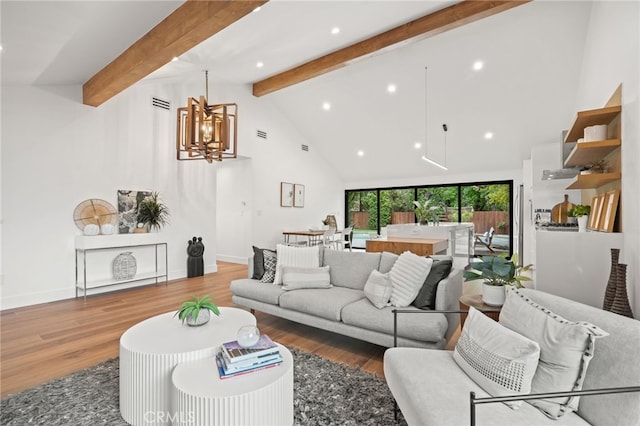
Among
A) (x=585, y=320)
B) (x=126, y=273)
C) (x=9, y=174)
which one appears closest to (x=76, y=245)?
(x=126, y=273)

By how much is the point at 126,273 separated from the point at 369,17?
213 inches

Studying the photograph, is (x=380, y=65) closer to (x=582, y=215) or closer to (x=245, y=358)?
(x=582, y=215)

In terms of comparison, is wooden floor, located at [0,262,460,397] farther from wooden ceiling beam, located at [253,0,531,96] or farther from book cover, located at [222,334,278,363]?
wooden ceiling beam, located at [253,0,531,96]

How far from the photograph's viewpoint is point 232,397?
1.39 meters

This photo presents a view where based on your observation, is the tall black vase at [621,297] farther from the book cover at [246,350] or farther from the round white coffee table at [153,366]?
the round white coffee table at [153,366]

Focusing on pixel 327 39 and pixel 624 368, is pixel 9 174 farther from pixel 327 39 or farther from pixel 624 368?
pixel 624 368

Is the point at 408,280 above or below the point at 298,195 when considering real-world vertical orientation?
below

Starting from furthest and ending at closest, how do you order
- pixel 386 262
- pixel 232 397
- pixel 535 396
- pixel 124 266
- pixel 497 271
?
pixel 124 266 < pixel 386 262 < pixel 497 271 < pixel 232 397 < pixel 535 396

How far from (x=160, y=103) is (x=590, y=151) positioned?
6.09m

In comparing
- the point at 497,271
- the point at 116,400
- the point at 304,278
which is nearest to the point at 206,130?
the point at 304,278

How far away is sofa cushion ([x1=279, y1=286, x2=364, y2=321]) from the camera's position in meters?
2.79

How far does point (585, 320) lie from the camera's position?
138 centimetres

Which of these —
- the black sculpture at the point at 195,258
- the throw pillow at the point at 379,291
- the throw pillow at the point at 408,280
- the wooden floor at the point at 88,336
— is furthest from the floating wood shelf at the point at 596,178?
the black sculpture at the point at 195,258

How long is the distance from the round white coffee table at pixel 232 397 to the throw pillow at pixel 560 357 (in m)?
1.12
